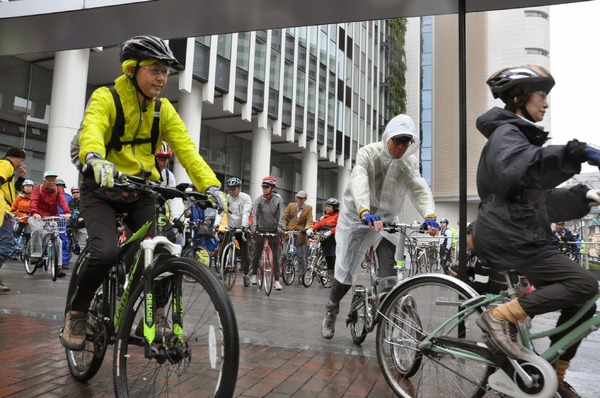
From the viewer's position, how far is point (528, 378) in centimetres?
247

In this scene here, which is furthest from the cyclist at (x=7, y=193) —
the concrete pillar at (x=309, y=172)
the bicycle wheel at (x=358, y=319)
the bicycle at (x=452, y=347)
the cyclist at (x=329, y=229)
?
the concrete pillar at (x=309, y=172)

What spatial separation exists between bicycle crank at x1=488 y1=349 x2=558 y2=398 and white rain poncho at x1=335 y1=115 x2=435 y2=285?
1.88 metres

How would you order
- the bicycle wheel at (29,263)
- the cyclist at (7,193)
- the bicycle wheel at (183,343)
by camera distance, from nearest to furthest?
the bicycle wheel at (183,343) → the cyclist at (7,193) → the bicycle wheel at (29,263)

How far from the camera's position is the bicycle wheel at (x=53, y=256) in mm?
9328

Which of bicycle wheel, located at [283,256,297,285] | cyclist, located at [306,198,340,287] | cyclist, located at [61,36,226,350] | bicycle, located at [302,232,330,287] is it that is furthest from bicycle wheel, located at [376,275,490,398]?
bicycle wheel, located at [283,256,297,285]


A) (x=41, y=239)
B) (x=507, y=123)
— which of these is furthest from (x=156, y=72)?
(x=41, y=239)

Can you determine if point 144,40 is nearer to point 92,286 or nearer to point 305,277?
point 92,286

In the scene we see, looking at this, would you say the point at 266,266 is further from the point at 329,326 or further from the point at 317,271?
the point at 329,326

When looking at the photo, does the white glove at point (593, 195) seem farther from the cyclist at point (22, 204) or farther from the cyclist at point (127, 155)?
the cyclist at point (22, 204)

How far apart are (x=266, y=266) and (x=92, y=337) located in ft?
20.2

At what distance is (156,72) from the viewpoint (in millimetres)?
3135

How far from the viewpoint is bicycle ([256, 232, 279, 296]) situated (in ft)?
29.8

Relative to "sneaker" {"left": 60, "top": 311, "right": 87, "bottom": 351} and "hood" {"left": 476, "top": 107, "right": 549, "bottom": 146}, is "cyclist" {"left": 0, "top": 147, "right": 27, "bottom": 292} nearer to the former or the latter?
"sneaker" {"left": 60, "top": 311, "right": 87, "bottom": 351}

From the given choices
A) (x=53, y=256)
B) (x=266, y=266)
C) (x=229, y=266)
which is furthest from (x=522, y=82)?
(x=53, y=256)
